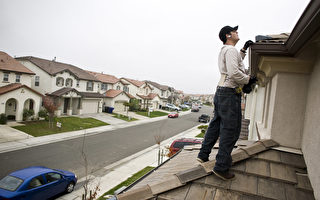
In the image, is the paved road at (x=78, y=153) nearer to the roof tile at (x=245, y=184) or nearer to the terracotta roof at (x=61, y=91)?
the roof tile at (x=245, y=184)

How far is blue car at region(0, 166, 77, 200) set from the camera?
23.7 ft

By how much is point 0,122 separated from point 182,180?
24.3 metres

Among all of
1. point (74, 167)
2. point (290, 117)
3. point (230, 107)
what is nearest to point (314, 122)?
point (290, 117)

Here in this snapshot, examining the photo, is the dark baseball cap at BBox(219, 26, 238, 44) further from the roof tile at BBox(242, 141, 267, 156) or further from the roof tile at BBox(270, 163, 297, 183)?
the roof tile at BBox(270, 163, 297, 183)

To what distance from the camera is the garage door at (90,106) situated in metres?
32.5

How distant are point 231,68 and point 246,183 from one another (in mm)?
1428

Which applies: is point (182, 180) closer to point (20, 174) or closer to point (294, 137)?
point (294, 137)

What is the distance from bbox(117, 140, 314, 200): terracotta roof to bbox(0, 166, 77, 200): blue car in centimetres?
734

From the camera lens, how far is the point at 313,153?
2.02 m

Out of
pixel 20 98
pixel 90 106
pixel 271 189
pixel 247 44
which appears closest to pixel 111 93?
pixel 90 106

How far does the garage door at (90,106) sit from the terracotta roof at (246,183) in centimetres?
3262

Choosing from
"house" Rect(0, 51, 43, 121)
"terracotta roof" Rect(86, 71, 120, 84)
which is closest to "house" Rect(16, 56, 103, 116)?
"house" Rect(0, 51, 43, 121)

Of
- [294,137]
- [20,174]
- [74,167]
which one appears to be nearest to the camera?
[294,137]

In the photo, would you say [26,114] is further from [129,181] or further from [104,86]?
[104,86]
